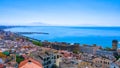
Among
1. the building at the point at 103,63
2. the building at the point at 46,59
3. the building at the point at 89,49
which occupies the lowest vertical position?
the building at the point at 89,49

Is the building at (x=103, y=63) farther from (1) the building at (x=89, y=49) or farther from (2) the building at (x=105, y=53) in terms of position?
(1) the building at (x=89, y=49)

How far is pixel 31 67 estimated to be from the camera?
8.55 metres

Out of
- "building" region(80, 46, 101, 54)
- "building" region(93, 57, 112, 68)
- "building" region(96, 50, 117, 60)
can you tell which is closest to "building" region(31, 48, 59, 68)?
"building" region(93, 57, 112, 68)

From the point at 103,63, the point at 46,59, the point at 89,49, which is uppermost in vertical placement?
the point at 46,59

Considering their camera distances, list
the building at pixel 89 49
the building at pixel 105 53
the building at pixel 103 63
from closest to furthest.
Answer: the building at pixel 103 63 → the building at pixel 105 53 → the building at pixel 89 49

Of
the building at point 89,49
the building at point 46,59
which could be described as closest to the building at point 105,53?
the building at point 89,49

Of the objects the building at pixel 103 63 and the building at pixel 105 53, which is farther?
the building at pixel 105 53

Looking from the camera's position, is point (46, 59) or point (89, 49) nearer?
point (46, 59)

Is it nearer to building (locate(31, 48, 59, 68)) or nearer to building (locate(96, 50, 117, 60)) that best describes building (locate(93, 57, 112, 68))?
building (locate(31, 48, 59, 68))

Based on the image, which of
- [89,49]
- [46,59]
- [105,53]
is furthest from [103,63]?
[89,49]

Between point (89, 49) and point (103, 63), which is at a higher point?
point (103, 63)

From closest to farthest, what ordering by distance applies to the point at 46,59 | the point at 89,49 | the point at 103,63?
the point at 46,59, the point at 103,63, the point at 89,49

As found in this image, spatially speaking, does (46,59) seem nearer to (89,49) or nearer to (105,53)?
(105,53)

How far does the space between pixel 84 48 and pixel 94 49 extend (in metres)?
1.80
